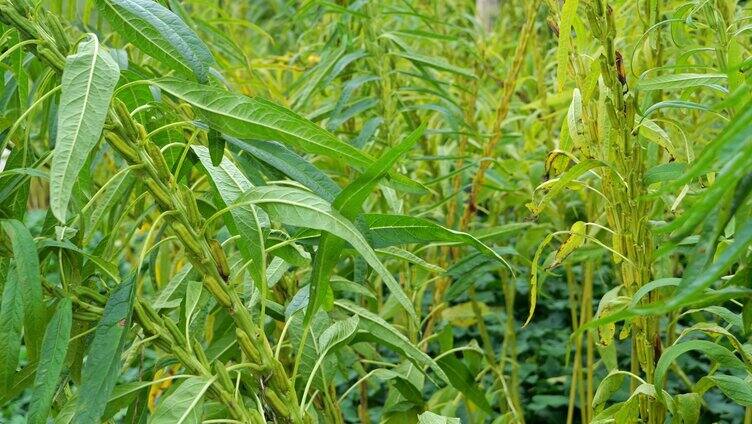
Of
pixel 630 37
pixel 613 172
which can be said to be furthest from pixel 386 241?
pixel 630 37

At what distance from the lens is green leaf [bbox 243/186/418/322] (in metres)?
0.67

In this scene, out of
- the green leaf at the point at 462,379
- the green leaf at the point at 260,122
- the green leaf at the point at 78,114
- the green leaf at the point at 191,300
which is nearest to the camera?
the green leaf at the point at 78,114

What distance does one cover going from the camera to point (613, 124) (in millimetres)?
869

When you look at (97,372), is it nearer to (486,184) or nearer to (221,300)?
(221,300)

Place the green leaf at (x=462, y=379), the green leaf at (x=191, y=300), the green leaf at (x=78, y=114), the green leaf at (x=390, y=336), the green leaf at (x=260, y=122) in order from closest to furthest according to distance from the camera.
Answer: the green leaf at (x=78, y=114)
the green leaf at (x=260, y=122)
the green leaf at (x=191, y=300)
the green leaf at (x=390, y=336)
the green leaf at (x=462, y=379)

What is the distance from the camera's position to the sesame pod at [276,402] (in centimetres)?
77

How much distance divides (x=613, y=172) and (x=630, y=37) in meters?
0.62

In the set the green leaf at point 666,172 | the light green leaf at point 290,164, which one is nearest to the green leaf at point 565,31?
the green leaf at point 666,172

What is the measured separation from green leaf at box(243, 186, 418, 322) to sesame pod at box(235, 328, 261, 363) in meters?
0.11

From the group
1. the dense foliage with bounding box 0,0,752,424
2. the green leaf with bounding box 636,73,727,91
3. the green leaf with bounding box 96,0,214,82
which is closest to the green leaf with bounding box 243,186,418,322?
the dense foliage with bounding box 0,0,752,424

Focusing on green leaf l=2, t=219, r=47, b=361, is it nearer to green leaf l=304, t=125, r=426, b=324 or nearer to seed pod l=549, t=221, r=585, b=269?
green leaf l=304, t=125, r=426, b=324

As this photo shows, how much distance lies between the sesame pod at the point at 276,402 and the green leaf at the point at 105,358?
0.40 ft

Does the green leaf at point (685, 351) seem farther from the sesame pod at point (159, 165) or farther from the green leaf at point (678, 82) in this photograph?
the sesame pod at point (159, 165)

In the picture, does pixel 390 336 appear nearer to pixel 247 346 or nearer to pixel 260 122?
pixel 247 346
